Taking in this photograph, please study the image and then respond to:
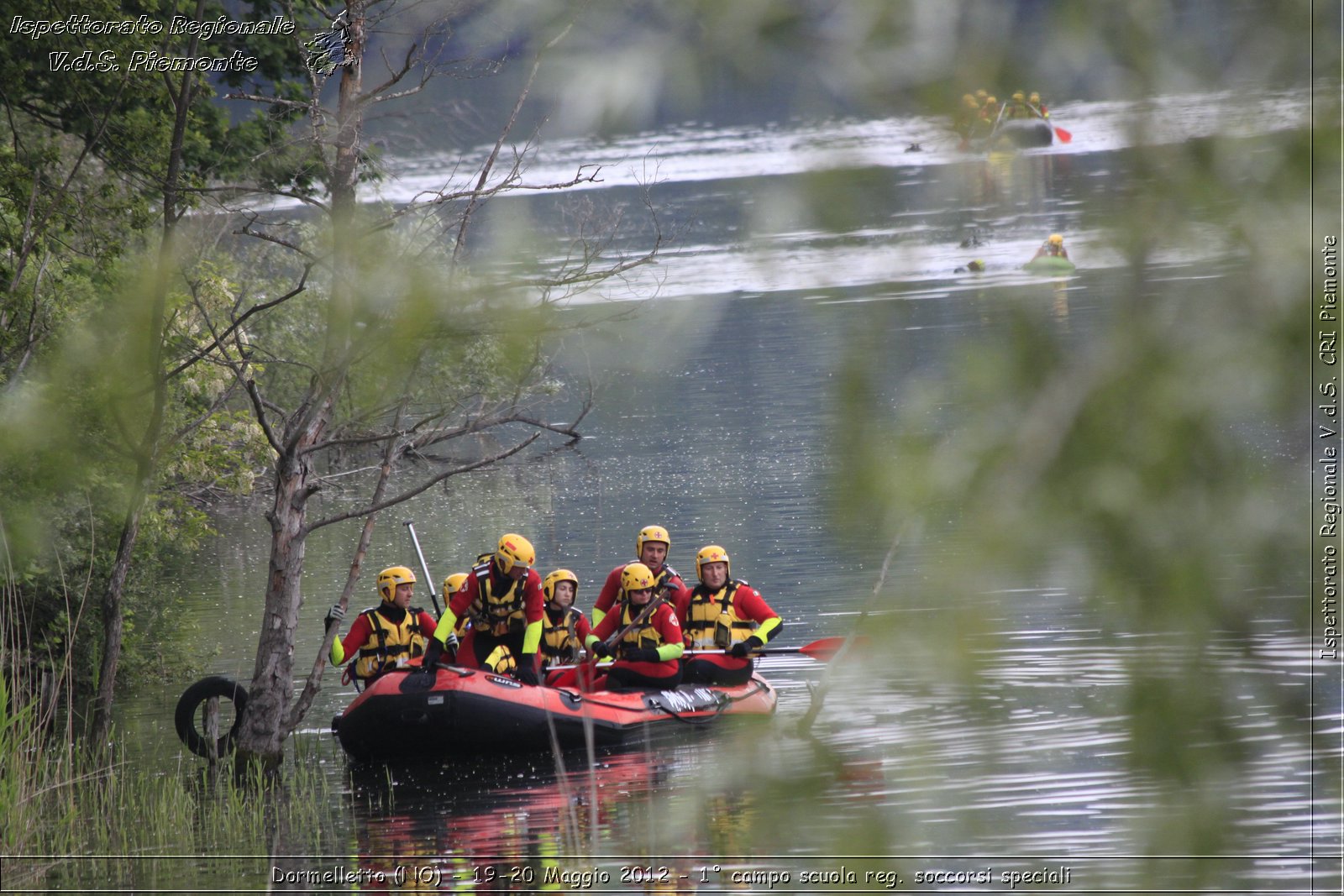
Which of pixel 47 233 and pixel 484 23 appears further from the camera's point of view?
pixel 47 233

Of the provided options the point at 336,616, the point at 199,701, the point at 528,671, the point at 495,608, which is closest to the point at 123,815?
the point at 336,616

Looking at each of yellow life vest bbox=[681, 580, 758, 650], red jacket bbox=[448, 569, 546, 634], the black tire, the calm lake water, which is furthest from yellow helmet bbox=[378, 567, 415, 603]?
the calm lake water

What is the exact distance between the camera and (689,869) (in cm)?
262

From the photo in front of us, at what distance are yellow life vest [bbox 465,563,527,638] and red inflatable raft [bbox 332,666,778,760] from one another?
1.97ft

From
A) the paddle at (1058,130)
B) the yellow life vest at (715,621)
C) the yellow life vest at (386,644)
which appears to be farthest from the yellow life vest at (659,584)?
the paddle at (1058,130)

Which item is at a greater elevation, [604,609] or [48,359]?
[48,359]

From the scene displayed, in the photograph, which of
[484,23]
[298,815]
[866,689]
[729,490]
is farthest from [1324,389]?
[729,490]

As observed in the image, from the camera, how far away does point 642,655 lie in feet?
40.0

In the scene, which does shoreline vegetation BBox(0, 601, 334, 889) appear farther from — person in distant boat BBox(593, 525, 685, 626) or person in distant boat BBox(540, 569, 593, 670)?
person in distant boat BBox(593, 525, 685, 626)

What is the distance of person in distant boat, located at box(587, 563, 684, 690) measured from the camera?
1220 centimetres

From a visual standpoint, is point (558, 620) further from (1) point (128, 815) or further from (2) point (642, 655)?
(1) point (128, 815)

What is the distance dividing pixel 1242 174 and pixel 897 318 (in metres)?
0.43

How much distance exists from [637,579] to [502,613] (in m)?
1.23

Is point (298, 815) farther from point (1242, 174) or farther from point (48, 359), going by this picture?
point (1242, 174)
